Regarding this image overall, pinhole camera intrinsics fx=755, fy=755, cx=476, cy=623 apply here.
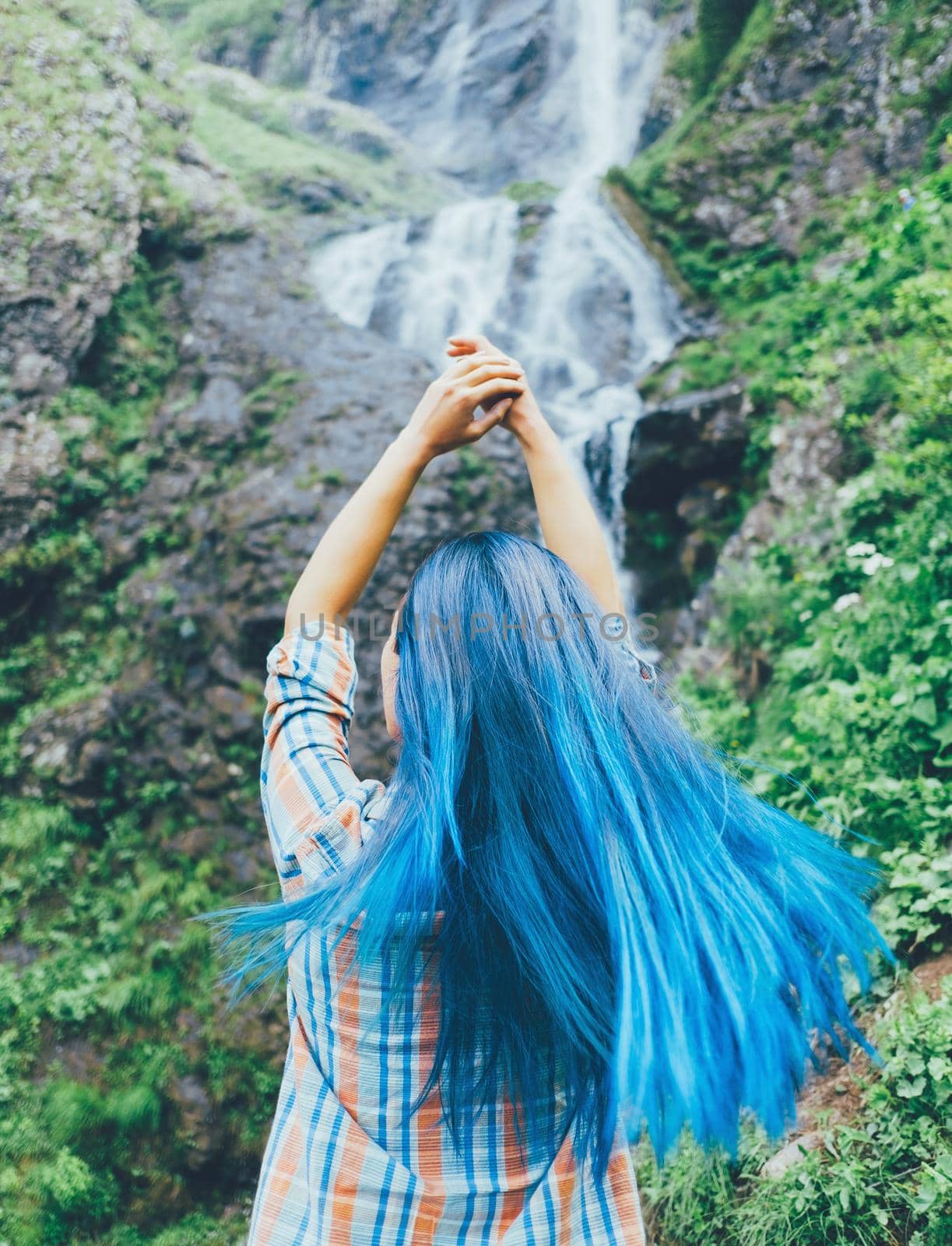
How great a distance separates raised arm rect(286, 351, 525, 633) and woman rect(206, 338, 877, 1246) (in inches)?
8.4

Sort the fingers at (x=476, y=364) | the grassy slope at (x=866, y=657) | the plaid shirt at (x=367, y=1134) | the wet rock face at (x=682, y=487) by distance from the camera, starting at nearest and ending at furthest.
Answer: the plaid shirt at (x=367, y=1134) → the fingers at (x=476, y=364) → the grassy slope at (x=866, y=657) → the wet rock face at (x=682, y=487)

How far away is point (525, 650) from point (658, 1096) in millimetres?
598

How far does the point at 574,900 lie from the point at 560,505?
827 millimetres

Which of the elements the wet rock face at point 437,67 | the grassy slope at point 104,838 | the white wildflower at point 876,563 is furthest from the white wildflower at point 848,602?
the wet rock face at point 437,67

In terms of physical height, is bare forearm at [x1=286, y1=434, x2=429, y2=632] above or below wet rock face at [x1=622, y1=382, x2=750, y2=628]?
below

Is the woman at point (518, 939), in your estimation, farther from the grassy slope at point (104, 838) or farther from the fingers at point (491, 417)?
the grassy slope at point (104, 838)

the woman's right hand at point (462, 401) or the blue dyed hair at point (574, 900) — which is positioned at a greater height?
the woman's right hand at point (462, 401)

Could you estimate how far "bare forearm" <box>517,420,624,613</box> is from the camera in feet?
5.07

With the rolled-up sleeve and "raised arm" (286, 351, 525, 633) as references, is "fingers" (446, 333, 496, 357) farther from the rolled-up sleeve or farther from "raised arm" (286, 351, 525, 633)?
the rolled-up sleeve


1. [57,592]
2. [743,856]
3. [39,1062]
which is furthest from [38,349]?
[743,856]

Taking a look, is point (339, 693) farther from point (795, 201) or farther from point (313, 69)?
point (313, 69)

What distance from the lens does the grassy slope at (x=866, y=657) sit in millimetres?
2277

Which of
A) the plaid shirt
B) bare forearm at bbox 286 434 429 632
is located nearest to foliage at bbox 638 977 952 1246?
the plaid shirt

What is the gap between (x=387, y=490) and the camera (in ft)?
4.61
